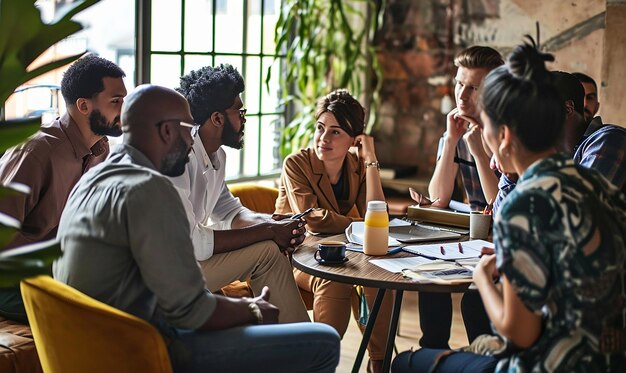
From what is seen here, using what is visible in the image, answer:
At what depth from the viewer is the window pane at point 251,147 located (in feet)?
17.5

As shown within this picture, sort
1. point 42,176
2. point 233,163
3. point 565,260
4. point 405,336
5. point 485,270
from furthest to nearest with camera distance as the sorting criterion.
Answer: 1. point 233,163
2. point 405,336
3. point 42,176
4. point 485,270
5. point 565,260

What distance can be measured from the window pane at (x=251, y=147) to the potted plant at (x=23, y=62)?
368 cm

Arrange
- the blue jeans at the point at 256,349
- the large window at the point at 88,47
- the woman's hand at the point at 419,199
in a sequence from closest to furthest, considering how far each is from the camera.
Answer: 1. the blue jeans at the point at 256,349
2. the woman's hand at the point at 419,199
3. the large window at the point at 88,47

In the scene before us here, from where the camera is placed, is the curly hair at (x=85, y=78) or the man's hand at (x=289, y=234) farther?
the curly hair at (x=85, y=78)

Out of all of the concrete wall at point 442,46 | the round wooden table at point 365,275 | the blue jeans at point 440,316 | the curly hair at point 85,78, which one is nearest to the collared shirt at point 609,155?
the blue jeans at point 440,316

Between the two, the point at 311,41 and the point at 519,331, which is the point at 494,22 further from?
the point at 519,331

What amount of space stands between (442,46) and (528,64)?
12.2 ft

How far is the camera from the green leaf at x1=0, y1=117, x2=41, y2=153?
159 cm

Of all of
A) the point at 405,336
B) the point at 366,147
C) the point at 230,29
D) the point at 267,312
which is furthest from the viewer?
the point at 230,29

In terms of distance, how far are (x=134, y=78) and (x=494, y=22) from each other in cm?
228

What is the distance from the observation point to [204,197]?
326 cm

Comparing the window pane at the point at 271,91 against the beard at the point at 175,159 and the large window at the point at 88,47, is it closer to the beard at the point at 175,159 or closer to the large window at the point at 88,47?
the large window at the point at 88,47

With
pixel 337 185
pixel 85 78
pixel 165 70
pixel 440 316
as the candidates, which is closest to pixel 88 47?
pixel 165 70

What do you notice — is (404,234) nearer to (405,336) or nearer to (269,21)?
(405,336)
